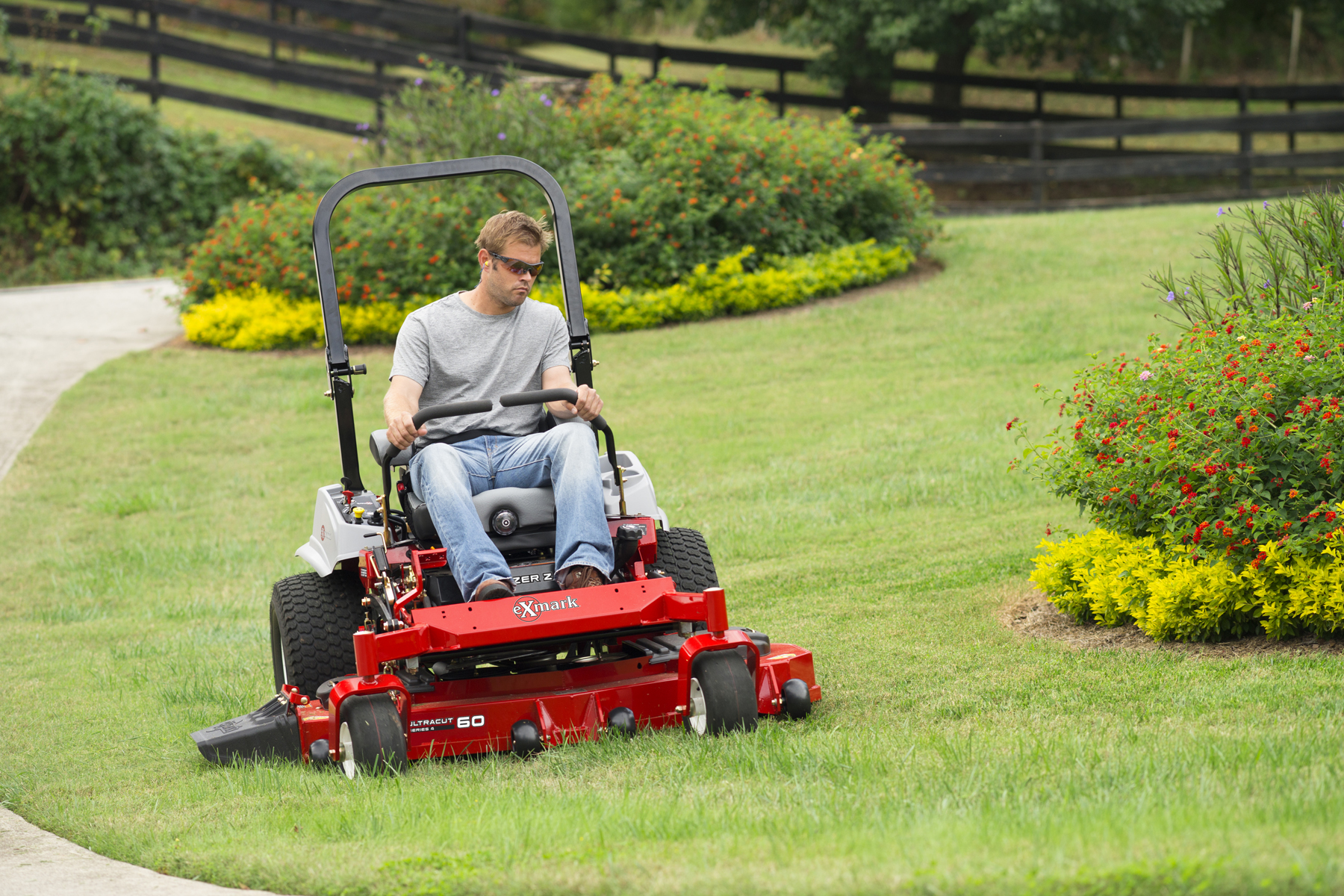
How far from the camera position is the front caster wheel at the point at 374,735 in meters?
4.25

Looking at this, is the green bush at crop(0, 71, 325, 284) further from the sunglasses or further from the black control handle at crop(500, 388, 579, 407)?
the black control handle at crop(500, 388, 579, 407)

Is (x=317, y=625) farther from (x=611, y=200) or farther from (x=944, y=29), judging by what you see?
(x=944, y=29)

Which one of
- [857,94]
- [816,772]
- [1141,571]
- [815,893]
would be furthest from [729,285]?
[857,94]

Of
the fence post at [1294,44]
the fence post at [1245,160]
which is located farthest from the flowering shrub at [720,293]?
the fence post at [1294,44]

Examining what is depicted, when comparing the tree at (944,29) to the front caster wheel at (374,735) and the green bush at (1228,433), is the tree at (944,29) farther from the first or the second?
the front caster wheel at (374,735)

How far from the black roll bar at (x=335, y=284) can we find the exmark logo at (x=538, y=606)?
101cm

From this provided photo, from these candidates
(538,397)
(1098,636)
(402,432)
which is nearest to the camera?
(402,432)

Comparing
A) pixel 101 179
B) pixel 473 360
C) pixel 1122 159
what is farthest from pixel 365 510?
pixel 101 179

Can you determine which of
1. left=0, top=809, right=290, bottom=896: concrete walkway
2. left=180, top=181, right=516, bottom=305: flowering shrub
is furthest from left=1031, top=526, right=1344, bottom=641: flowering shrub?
left=180, top=181, right=516, bottom=305: flowering shrub

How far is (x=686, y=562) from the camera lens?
529 cm

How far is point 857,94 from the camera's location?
83.8 feet

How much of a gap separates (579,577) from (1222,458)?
224 centimetres

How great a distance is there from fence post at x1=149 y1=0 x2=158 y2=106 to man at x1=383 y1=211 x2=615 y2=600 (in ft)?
64.5

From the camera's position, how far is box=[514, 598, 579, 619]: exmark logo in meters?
4.36
